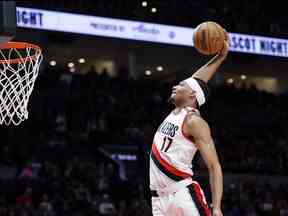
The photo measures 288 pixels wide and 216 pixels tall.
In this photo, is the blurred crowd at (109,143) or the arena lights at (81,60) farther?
the arena lights at (81,60)

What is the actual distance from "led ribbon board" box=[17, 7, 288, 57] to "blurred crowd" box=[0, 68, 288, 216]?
8.17 feet

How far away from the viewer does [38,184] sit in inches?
523

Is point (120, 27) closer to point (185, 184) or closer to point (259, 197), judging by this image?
point (259, 197)

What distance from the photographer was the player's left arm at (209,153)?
4.79 m

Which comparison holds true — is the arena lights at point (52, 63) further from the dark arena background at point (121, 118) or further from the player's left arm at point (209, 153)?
the player's left arm at point (209, 153)

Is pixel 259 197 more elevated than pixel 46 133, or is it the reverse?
pixel 46 133

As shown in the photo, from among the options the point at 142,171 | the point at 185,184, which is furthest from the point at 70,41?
the point at 185,184

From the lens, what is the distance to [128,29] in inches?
580

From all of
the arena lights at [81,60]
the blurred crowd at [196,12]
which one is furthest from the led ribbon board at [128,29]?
the arena lights at [81,60]

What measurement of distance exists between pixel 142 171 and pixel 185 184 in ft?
37.2

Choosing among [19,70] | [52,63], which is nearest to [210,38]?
[19,70]

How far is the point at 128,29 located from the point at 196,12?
125 inches

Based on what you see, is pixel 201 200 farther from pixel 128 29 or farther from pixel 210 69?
pixel 128 29

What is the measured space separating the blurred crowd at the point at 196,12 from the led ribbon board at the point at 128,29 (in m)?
→ 0.15
